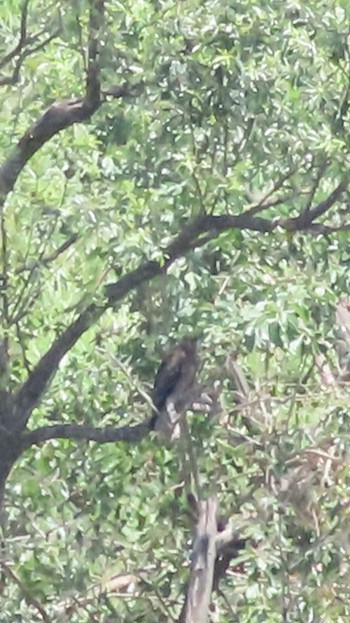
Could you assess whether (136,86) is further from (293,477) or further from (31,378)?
(293,477)

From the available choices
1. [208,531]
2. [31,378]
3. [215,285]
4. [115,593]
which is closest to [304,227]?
[215,285]

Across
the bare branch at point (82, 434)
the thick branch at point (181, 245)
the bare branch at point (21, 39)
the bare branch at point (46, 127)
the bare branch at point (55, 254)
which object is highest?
the bare branch at point (21, 39)

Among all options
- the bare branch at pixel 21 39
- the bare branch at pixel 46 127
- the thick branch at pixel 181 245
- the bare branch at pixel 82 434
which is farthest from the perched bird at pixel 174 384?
the bare branch at pixel 21 39

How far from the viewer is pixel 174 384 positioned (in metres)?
5.86

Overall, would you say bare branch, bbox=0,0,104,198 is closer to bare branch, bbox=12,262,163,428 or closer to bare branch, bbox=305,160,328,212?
bare branch, bbox=12,262,163,428

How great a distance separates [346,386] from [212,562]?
0.98 metres

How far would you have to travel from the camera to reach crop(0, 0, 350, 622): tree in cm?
507

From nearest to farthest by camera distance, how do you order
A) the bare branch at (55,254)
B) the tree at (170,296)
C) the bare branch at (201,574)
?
the tree at (170,296)
the bare branch at (55,254)
the bare branch at (201,574)

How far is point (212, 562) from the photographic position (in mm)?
6430

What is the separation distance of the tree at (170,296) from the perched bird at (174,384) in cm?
8

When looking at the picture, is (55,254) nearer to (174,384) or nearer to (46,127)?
(46,127)

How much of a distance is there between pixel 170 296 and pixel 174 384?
0.58m

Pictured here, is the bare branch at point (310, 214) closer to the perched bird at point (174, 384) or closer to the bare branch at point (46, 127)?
the perched bird at point (174, 384)

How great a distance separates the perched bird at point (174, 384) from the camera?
18.9 ft
